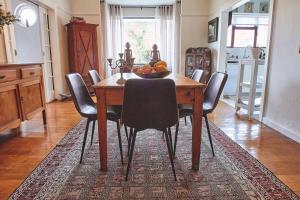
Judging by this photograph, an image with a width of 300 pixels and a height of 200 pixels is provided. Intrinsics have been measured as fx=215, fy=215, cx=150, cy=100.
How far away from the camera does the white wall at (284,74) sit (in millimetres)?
2516

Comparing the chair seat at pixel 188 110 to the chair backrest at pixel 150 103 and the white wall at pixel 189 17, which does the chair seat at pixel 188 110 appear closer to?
the chair backrest at pixel 150 103

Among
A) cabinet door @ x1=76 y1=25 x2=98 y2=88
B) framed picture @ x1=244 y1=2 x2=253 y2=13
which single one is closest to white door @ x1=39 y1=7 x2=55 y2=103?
cabinet door @ x1=76 y1=25 x2=98 y2=88

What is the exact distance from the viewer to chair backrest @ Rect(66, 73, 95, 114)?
187 centimetres

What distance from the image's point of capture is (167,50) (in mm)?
6492

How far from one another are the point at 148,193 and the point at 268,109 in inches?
93.8

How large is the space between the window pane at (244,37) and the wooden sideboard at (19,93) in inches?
195

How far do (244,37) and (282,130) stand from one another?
389 centimetres

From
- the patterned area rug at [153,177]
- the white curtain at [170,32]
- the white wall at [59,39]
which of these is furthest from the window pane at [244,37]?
the white wall at [59,39]

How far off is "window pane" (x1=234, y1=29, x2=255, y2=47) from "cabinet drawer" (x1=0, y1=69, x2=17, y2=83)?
17.5 feet

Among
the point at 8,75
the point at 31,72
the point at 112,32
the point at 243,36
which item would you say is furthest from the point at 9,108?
the point at 243,36

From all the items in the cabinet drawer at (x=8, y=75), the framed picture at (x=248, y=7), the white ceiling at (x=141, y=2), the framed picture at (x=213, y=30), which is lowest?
the cabinet drawer at (x=8, y=75)

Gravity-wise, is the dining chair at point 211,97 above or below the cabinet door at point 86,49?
below

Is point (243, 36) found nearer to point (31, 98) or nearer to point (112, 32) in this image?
point (112, 32)

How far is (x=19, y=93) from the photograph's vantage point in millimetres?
2512
